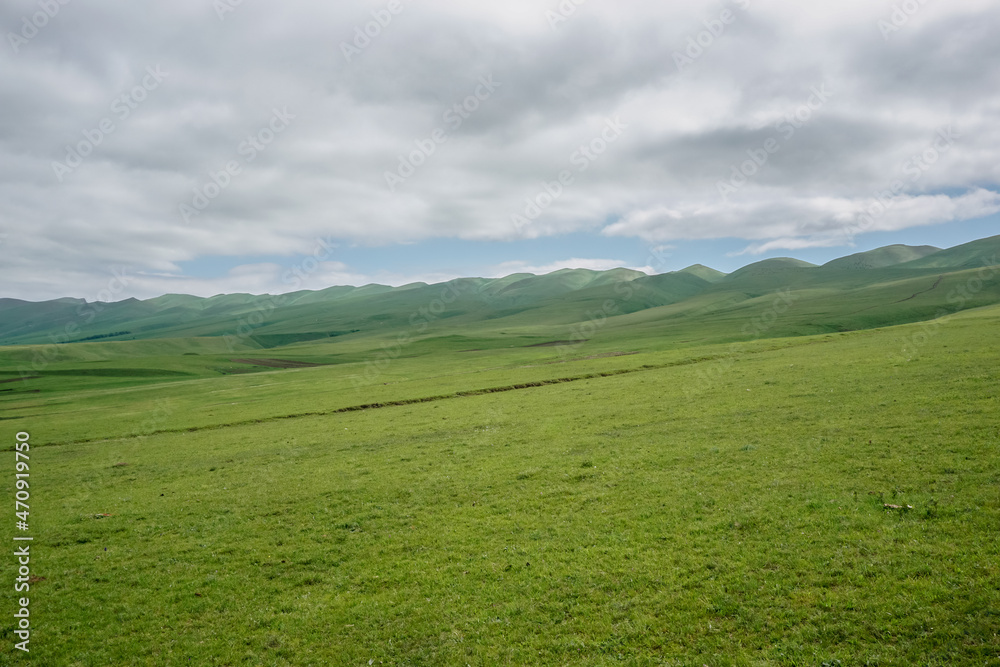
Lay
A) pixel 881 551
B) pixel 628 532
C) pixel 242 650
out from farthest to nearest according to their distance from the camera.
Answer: pixel 628 532, pixel 881 551, pixel 242 650

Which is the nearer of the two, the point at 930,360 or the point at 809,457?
the point at 809,457

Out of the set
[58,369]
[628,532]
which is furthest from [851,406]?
[58,369]

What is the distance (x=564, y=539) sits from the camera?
1767cm

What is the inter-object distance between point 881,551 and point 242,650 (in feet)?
59.0

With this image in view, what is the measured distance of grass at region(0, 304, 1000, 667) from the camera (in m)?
12.4

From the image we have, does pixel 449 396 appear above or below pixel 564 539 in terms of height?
above

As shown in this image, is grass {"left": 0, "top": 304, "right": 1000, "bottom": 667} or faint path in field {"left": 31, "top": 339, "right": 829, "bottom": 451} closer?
grass {"left": 0, "top": 304, "right": 1000, "bottom": 667}

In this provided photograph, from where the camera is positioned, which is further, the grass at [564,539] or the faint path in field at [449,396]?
the faint path in field at [449,396]

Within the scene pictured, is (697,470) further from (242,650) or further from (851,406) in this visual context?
(242,650)

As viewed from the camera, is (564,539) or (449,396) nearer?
(564,539)

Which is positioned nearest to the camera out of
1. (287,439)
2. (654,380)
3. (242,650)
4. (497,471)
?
(242,650)

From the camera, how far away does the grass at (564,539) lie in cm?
1241

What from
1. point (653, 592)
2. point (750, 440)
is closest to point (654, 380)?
point (750, 440)

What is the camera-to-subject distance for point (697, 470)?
22828 mm
